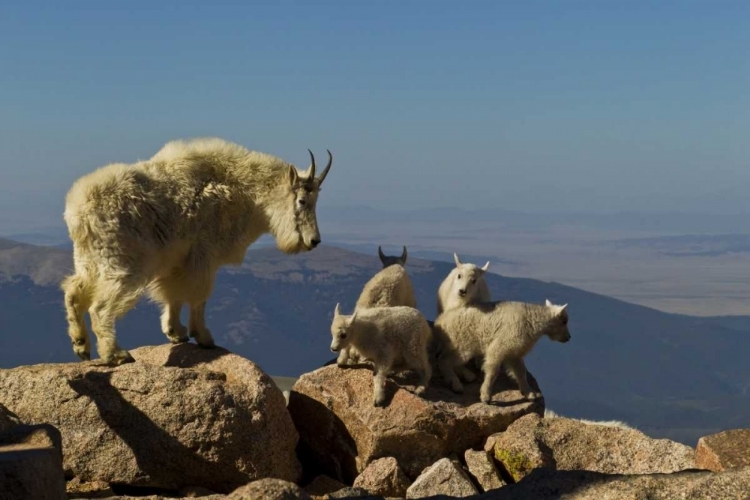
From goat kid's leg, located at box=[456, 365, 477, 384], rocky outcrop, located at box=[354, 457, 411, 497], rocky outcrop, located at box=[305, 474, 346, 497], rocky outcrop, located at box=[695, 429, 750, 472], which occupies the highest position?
goat kid's leg, located at box=[456, 365, 477, 384]

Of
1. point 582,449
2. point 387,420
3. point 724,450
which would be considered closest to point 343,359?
point 387,420

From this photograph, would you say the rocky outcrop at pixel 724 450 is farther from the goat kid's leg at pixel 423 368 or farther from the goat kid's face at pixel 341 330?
the goat kid's face at pixel 341 330

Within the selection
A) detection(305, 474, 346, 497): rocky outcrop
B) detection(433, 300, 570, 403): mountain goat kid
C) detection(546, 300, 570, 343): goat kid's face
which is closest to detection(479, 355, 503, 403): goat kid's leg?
detection(433, 300, 570, 403): mountain goat kid

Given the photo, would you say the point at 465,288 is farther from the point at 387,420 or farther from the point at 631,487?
the point at 631,487

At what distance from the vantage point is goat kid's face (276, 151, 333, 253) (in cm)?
1356

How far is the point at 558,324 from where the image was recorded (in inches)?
513

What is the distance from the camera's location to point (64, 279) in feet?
41.0

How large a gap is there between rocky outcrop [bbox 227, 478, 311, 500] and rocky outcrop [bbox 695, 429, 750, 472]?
4.93 metres

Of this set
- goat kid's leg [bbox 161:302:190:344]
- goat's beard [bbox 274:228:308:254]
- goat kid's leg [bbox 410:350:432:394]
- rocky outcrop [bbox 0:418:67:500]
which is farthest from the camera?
goat's beard [bbox 274:228:308:254]

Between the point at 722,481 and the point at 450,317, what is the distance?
18.7ft

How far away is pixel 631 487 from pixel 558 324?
18.2ft

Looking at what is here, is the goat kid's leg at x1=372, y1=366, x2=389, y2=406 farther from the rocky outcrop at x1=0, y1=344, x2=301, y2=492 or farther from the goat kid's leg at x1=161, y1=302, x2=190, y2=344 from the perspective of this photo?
the goat kid's leg at x1=161, y1=302, x2=190, y2=344

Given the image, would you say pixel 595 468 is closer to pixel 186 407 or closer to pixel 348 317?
pixel 348 317

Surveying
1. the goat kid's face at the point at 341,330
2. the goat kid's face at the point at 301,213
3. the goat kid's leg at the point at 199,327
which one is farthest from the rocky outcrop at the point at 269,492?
the goat kid's face at the point at 301,213
